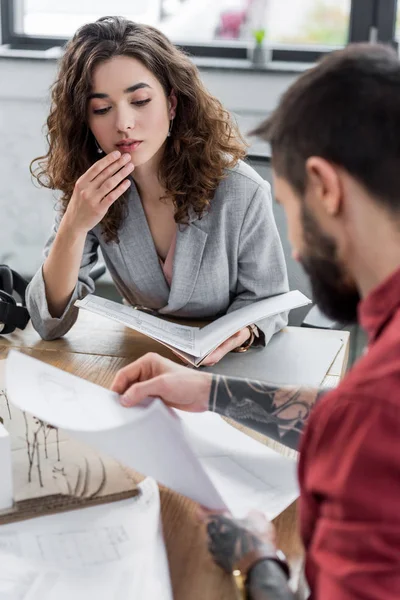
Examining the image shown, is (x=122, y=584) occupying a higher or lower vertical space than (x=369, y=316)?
lower

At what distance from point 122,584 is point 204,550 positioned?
0.13 metres

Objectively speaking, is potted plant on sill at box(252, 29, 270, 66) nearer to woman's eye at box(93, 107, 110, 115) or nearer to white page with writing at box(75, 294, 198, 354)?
woman's eye at box(93, 107, 110, 115)

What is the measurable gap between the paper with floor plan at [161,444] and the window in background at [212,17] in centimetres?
230

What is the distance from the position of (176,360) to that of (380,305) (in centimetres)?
72

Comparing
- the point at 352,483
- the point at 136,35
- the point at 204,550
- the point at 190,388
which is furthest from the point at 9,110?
the point at 352,483

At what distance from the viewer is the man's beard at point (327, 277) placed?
0.85 meters

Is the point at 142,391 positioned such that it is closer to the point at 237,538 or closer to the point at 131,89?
the point at 237,538

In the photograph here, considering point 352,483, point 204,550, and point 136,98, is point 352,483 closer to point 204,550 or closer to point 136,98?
point 204,550

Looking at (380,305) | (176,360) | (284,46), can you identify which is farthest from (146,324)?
(284,46)

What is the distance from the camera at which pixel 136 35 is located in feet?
5.39

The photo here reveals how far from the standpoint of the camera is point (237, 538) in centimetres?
93

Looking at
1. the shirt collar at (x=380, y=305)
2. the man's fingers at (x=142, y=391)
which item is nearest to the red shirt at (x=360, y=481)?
the shirt collar at (x=380, y=305)

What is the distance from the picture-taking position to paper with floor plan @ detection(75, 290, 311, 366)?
4.73 feet

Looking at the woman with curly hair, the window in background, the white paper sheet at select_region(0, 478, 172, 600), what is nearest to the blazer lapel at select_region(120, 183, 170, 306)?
the woman with curly hair
